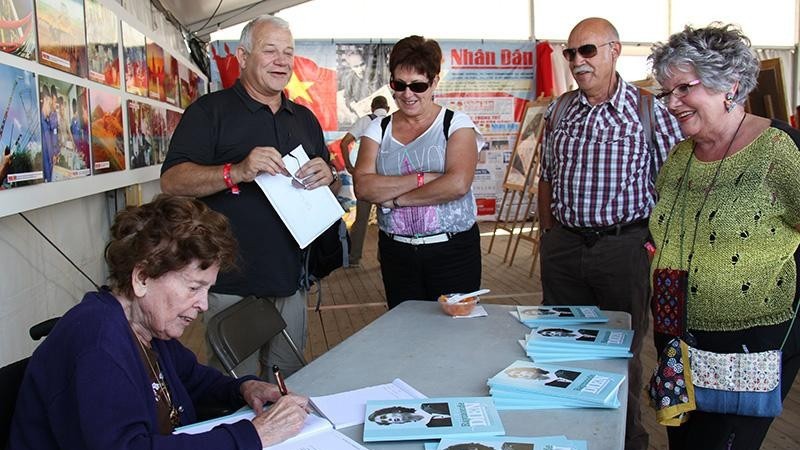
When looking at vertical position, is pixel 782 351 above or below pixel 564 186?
below

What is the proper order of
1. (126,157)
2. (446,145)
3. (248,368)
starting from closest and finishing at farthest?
(248,368), (446,145), (126,157)

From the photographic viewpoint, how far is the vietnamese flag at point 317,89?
9.31 meters

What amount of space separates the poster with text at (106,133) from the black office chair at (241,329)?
1.77m

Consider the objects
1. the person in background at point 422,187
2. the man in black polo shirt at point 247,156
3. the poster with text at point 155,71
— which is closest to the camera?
the man in black polo shirt at point 247,156

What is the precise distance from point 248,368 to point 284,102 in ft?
3.14

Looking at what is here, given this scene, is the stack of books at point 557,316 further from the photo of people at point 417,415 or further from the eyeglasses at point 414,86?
the eyeglasses at point 414,86

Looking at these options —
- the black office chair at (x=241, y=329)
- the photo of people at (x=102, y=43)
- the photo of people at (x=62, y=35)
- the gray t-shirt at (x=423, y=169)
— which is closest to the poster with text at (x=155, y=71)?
the photo of people at (x=102, y=43)

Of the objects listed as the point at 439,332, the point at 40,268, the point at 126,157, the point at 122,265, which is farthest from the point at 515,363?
the point at 126,157

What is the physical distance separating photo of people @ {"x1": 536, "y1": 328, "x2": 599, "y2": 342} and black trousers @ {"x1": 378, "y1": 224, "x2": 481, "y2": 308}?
56 cm

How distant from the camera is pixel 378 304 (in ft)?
17.7

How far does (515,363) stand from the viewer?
1.66 meters

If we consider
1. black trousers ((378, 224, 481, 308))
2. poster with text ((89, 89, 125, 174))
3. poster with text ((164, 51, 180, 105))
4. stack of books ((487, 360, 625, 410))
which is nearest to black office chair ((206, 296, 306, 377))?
black trousers ((378, 224, 481, 308))

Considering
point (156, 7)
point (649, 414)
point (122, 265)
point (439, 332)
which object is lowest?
point (649, 414)

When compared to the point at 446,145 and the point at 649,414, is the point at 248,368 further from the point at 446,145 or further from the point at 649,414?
the point at 649,414
